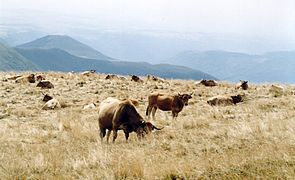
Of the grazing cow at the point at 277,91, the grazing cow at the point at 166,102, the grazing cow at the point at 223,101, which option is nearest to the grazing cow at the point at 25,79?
the grazing cow at the point at 166,102

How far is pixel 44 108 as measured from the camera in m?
25.9

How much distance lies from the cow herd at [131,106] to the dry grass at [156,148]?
477mm

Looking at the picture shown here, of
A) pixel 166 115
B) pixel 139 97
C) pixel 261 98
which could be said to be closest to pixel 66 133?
pixel 166 115

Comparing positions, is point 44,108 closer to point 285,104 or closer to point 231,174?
point 285,104

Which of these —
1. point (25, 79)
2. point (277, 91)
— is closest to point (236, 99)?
point (277, 91)

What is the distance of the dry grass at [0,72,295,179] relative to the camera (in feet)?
28.1

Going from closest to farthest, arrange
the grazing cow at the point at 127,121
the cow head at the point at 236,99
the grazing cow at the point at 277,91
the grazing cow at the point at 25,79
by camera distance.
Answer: the grazing cow at the point at 127,121
the cow head at the point at 236,99
the grazing cow at the point at 277,91
the grazing cow at the point at 25,79

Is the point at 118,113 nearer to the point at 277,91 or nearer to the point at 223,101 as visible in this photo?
the point at 223,101

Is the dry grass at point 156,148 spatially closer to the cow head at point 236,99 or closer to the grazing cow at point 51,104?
the grazing cow at point 51,104

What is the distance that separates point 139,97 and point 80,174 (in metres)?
20.8

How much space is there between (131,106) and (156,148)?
309cm

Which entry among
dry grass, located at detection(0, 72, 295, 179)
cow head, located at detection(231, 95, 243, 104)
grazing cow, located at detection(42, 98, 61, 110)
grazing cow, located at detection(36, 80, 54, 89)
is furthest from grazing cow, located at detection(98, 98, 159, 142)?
grazing cow, located at detection(36, 80, 54, 89)

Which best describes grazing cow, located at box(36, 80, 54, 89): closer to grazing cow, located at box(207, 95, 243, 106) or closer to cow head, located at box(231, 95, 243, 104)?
grazing cow, located at box(207, 95, 243, 106)

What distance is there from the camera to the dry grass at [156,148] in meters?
A: 8.58
